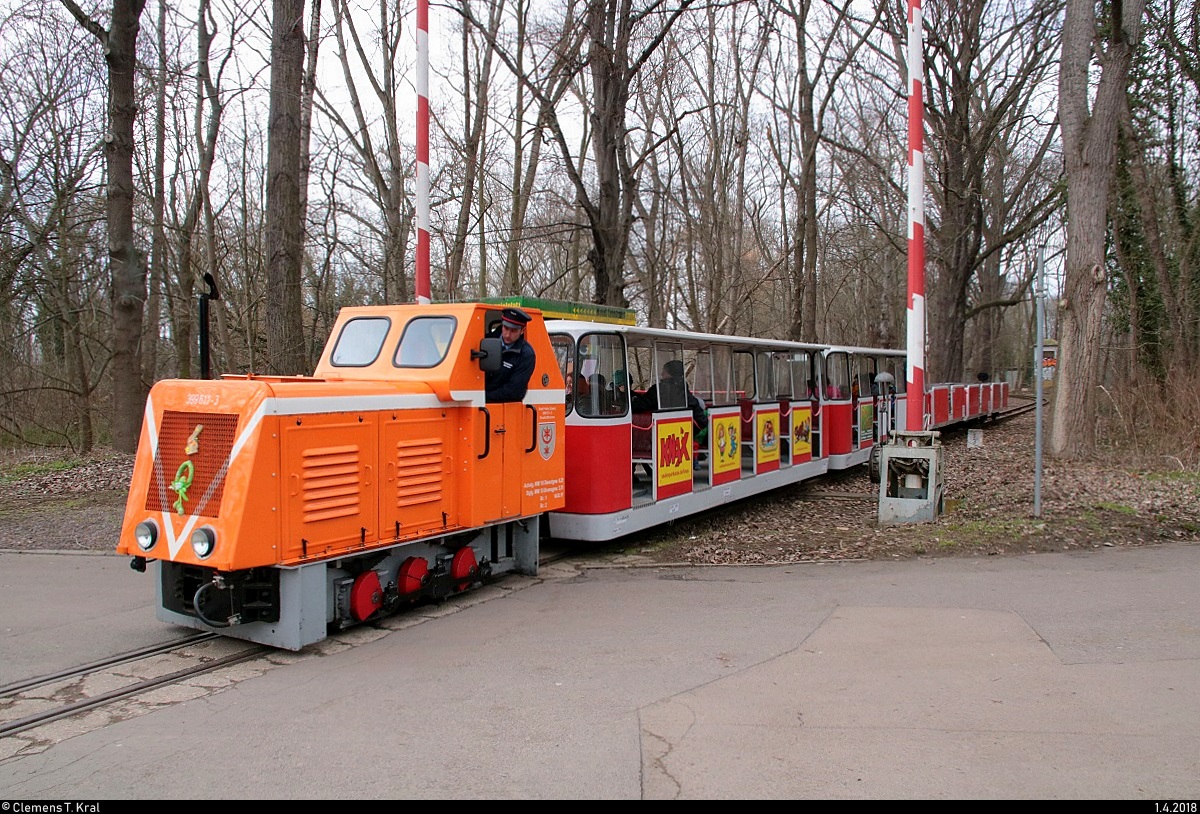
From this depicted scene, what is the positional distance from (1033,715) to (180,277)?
78.6 feet

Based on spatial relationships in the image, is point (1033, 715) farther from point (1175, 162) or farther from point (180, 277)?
point (180, 277)

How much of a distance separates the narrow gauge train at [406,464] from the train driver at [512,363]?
14 cm

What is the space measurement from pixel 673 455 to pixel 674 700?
537cm

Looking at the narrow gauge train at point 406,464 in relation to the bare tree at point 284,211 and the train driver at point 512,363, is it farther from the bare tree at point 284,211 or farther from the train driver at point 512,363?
the bare tree at point 284,211

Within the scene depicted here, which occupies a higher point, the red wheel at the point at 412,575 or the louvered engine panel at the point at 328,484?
the louvered engine panel at the point at 328,484

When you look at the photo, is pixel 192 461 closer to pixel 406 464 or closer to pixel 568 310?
pixel 406 464

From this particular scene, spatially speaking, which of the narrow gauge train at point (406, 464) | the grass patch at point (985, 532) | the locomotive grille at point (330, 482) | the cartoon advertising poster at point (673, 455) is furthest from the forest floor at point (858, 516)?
the locomotive grille at point (330, 482)

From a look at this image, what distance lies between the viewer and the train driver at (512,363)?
7.60 m

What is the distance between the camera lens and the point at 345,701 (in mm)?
5105

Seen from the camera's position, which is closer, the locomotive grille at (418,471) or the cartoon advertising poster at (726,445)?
the locomotive grille at (418,471)

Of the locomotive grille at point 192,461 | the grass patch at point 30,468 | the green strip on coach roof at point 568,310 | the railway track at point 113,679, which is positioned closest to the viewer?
the railway track at point 113,679

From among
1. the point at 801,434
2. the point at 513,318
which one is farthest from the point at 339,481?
the point at 801,434

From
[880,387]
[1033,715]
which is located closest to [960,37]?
[880,387]

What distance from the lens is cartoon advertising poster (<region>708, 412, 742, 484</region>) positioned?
36.8ft
